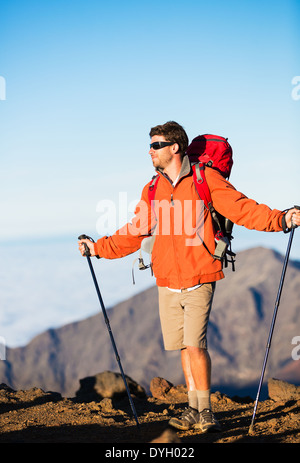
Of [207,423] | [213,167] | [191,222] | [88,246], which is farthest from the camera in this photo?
[88,246]

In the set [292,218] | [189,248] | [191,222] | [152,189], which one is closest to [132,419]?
[189,248]

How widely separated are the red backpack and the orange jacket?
70 millimetres

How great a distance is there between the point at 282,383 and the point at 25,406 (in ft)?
17.2

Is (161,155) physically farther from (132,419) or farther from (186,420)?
(132,419)

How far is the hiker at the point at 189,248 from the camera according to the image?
20.7ft

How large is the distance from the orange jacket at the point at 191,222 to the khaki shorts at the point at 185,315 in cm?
Result: 14

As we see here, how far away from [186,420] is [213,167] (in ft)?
10.3

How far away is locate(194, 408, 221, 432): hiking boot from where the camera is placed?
628cm

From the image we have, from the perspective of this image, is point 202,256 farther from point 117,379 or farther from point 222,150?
point 117,379

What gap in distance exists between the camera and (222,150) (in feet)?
22.4

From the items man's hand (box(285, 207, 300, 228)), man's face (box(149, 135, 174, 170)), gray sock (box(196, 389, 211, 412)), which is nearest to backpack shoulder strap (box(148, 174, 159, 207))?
man's face (box(149, 135, 174, 170))

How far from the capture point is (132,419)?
7676mm

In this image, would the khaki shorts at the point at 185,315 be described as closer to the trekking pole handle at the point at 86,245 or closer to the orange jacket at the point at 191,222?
the orange jacket at the point at 191,222
